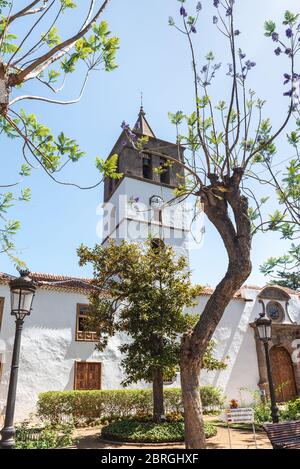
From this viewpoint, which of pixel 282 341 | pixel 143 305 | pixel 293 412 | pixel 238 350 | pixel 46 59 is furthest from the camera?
pixel 282 341

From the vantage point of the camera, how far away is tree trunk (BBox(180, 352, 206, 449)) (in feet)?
21.4

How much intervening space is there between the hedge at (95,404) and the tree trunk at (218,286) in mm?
6700

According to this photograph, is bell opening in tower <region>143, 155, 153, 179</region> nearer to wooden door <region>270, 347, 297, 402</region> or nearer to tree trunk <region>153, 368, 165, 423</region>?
wooden door <region>270, 347, 297, 402</region>

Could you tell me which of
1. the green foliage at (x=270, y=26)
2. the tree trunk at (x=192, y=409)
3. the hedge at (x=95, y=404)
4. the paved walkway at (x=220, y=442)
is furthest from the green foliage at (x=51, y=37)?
the hedge at (x=95, y=404)

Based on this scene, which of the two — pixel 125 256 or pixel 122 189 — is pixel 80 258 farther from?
pixel 122 189

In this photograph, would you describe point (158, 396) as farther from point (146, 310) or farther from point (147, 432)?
point (146, 310)

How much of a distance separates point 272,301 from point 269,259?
15827 mm

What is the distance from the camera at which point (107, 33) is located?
5121 mm

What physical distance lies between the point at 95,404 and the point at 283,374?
1150cm

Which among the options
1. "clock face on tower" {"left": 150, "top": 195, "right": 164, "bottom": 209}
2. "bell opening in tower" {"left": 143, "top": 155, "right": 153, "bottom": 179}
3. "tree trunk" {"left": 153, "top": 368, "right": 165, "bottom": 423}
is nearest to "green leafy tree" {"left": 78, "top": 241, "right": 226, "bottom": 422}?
"tree trunk" {"left": 153, "top": 368, "right": 165, "bottom": 423}

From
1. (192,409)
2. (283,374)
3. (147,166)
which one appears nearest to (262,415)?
(192,409)

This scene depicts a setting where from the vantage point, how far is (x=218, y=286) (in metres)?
7.36

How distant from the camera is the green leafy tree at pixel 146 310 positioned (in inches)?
439

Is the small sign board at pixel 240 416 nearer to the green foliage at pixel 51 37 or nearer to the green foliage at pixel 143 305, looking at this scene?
the green foliage at pixel 143 305
